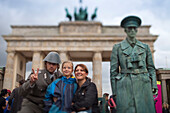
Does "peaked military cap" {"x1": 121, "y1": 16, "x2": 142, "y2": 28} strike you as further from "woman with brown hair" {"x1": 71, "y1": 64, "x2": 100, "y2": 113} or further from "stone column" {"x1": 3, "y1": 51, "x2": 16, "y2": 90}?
"stone column" {"x1": 3, "y1": 51, "x2": 16, "y2": 90}

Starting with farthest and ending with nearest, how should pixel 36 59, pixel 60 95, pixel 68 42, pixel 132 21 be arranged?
1. pixel 68 42
2. pixel 36 59
3. pixel 132 21
4. pixel 60 95

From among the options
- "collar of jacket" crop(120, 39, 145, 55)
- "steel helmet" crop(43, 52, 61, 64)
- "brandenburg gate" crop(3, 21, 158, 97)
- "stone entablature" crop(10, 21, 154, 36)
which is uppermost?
"stone entablature" crop(10, 21, 154, 36)

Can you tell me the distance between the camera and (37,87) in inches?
167

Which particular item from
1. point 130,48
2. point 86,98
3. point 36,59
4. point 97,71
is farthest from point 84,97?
point 36,59

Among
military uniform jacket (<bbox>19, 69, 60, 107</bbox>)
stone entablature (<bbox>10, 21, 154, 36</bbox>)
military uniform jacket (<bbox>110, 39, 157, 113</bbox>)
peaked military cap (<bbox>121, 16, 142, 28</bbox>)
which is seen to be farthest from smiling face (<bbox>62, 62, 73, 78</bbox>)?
stone entablature (<bbox>10, 21, 154, 36</bbox>)

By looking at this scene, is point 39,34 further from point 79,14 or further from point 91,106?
point 91,106

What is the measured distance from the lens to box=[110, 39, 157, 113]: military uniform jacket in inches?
156

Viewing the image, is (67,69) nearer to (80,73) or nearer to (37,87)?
(80,73)

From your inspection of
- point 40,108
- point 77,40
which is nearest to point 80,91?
point 40,108

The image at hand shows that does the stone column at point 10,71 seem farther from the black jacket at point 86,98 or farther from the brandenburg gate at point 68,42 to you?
the black jacket at point 86,98

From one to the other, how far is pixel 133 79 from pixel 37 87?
2195mm

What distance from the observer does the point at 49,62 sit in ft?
15.3

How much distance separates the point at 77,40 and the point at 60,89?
2575 cm

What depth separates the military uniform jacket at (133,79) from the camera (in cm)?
396
